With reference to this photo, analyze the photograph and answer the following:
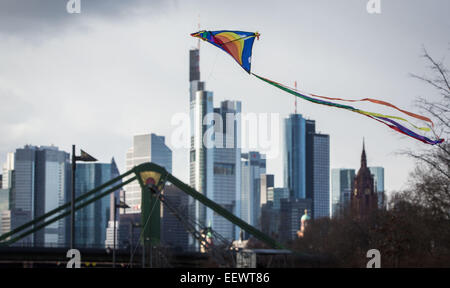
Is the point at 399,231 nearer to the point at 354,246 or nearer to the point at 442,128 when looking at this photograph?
the point at 354,246

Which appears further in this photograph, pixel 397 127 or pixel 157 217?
pixel 157 217

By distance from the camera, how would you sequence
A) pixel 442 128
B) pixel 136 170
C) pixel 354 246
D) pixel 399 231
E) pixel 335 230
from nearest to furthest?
1. pixel 442 128
2. pixel 399 231
3. pixel 136 170
4. pixel 354 246
5. pixel 335 230

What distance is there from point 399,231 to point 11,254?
5683 cm

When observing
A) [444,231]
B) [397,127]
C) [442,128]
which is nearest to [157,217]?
[444,231]

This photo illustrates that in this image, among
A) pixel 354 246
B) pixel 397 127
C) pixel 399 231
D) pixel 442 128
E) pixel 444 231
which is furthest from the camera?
pixel 354 246

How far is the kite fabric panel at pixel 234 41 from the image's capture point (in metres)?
Result: 26.1

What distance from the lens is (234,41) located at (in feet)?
88.4

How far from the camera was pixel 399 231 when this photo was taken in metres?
93.1

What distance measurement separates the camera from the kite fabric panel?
26.1m
